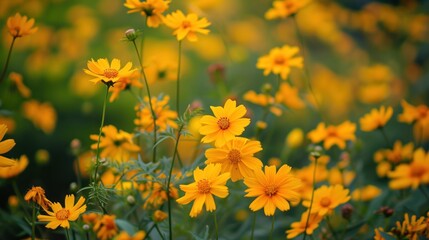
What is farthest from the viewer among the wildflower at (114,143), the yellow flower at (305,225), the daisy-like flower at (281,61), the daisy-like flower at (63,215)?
the daisy-like flower at (281,61)

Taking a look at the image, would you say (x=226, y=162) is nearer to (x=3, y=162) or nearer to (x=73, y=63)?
(x=3, y=162)

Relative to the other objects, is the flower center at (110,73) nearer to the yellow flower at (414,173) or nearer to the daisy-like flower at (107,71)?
the daisy-like flower at (107,71)

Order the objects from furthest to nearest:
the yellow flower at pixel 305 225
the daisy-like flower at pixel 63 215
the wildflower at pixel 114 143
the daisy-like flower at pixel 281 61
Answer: the daisy-like flower at pixel 281 61 → the wildflower at pixel 114 143 → the yellow flower at pixel 305 225 → the daisy-like flower at pixel 63 215

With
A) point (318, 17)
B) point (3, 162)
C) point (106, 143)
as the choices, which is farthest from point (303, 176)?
point (318, 17)

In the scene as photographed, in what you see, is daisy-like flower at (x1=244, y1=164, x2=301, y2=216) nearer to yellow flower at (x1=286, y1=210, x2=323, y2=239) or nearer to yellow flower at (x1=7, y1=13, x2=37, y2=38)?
yellow flower at (x1=286, y1=210, x2=323, y2=239)

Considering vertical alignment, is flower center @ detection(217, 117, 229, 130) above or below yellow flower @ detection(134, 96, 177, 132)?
above

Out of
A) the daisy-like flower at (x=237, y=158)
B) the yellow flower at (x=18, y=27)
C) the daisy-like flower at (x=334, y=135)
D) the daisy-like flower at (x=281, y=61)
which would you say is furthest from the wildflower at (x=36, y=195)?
the daisy-like flower at (x=334, y=135)

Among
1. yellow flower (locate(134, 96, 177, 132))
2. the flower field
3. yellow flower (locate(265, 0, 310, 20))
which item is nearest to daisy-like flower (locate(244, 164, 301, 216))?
the flower field
